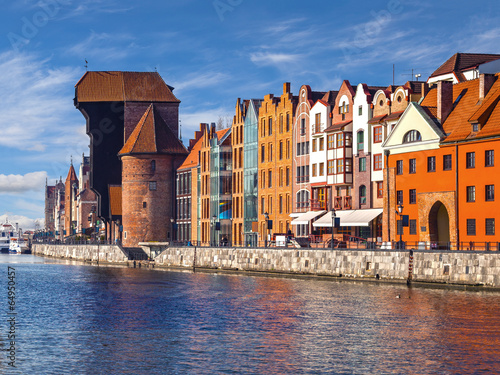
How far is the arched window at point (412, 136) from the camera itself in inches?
2793

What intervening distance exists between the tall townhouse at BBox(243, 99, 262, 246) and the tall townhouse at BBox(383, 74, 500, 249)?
3177cm

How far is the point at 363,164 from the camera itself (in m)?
82.7

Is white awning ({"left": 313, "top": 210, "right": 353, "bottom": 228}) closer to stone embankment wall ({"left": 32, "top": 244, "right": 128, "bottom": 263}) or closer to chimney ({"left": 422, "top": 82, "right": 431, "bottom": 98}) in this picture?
chimney ({"left": 422, "top": 82, "right": 431, "bottom": 98})

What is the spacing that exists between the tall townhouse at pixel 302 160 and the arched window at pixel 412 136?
19949 millimetres

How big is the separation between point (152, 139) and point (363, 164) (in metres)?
55.2

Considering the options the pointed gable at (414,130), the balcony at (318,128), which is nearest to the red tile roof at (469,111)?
the pointed gable at (414,130)

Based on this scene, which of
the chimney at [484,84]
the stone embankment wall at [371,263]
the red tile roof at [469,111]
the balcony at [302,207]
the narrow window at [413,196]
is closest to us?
the stone embankment wall at [371,263]

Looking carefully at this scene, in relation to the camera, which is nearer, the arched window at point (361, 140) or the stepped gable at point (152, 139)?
the arched window at point (361, 140)

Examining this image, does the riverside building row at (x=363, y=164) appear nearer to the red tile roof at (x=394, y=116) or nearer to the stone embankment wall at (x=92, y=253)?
the red tile roof at (x=394, y=116)

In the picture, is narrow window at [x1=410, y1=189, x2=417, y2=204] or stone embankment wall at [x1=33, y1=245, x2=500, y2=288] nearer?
stone embankment wall at [x1=33, y1=245, x2=500, y2=288]

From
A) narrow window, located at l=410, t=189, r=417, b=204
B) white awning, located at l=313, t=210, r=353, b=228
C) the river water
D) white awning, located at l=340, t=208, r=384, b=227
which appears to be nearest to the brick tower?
white awning, located at l=313, t=210, r=353, b=228

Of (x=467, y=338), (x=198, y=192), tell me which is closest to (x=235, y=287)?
(x=467, y=338)

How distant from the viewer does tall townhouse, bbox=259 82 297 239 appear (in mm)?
97750

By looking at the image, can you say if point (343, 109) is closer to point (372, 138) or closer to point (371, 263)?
point (372, 138)
